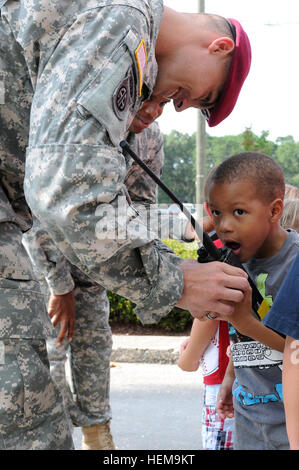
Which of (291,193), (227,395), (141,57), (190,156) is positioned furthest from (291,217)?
(190,156)

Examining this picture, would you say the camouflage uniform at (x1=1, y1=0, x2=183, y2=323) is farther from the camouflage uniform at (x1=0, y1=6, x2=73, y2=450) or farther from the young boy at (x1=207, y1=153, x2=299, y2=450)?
the young boy at (x1=207, y1=153, x2=299, y2=450)

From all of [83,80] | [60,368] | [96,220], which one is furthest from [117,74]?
[60,368]

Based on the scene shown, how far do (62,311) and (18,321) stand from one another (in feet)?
4.77

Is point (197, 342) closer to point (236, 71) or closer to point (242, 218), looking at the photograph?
point (242, 218)

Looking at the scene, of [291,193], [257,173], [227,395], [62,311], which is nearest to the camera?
[257,173]

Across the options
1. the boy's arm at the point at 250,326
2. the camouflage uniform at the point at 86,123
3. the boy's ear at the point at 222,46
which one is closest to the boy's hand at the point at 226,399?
the boy's arm at the point at 250,326

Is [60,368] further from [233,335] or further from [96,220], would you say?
[96,220]

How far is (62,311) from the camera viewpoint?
318 cm

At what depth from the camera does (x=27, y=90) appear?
1.72m

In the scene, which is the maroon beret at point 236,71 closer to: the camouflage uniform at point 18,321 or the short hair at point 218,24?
the short hair at point 218,24

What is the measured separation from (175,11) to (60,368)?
82.4 inches

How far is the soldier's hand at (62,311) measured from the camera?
317 cm

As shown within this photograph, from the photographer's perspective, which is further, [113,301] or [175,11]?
[113,301]

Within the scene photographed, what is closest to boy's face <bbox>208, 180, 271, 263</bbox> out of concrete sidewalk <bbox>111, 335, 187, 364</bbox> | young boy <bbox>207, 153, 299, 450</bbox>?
young boy <bbox>207, 153, 299, 450</bbox>
